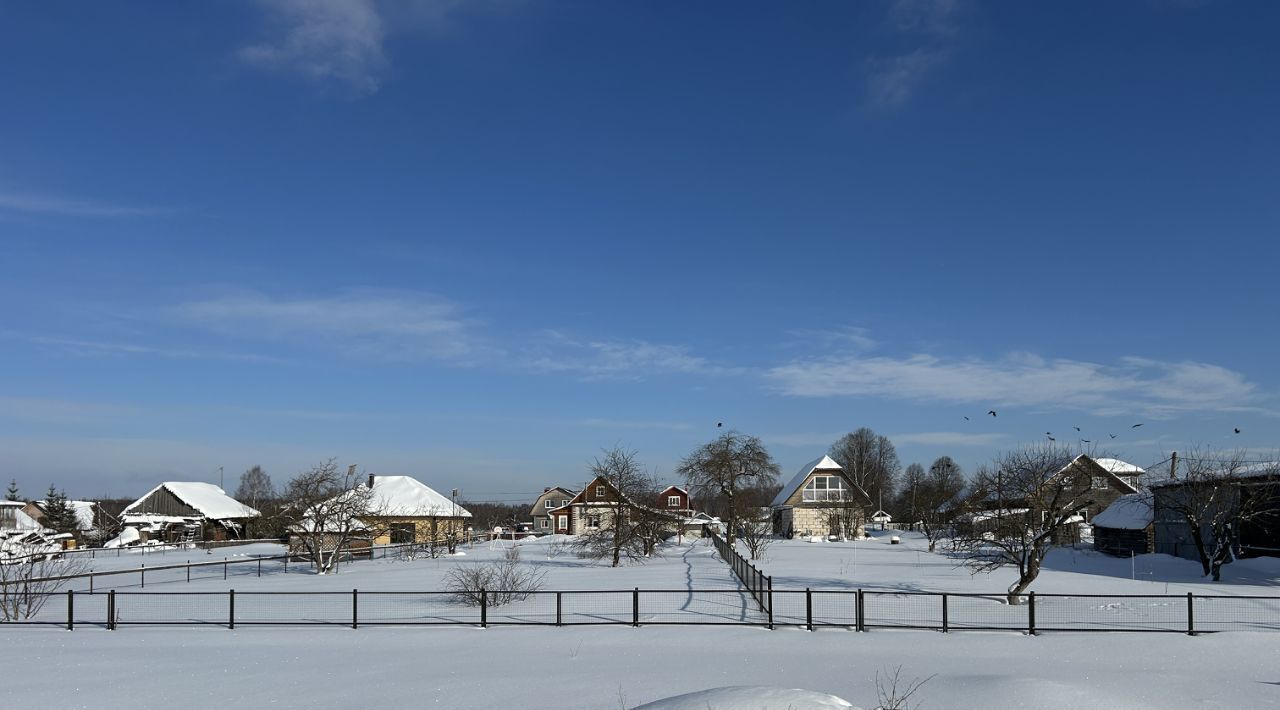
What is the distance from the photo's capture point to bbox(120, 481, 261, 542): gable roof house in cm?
7431

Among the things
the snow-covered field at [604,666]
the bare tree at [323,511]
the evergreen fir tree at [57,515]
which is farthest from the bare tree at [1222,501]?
the evergreen fir tree at [57,515]

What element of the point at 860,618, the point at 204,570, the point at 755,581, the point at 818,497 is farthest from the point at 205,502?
the point at 860,618

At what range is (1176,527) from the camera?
41812 millimetres

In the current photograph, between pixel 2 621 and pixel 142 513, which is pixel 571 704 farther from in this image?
pixel 142 513

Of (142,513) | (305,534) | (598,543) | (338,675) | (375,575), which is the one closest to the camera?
(338,675)

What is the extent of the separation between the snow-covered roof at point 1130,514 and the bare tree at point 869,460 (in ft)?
256

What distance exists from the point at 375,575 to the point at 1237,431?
38634mm

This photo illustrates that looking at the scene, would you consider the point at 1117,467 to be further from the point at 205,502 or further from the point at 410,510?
the point at 205,502

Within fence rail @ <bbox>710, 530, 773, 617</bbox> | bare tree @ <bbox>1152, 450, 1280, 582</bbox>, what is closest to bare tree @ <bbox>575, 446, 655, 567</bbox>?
fence rail @ <bbox>710, 530, 773, 617</bbox>

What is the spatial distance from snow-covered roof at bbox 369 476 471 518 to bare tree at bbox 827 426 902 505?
74.5 metres

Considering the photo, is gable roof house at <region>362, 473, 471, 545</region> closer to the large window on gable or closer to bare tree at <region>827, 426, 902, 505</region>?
the large window on gable

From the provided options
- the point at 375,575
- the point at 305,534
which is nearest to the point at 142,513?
the point at 305,534

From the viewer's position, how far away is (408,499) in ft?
215

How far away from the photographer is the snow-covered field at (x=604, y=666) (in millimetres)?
12422
